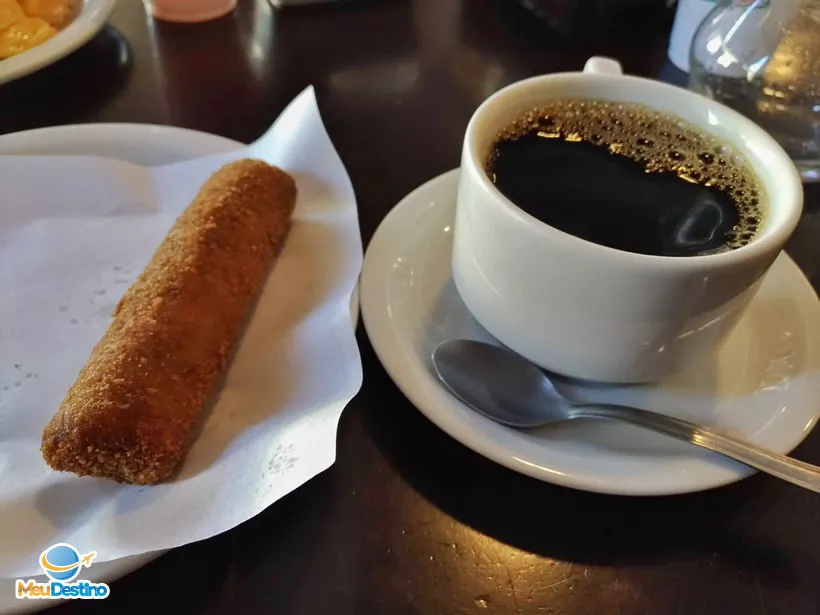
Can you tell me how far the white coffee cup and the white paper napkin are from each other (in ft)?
0.38

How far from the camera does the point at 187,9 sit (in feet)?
3.27

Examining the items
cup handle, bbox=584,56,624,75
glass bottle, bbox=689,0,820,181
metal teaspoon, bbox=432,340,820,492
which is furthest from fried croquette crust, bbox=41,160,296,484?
glass bottle, bbox=689,0,820,181

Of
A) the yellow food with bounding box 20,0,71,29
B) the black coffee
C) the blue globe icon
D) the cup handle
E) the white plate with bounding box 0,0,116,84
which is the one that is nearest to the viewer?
the blue globe icon

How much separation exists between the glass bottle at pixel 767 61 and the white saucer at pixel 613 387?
0.92 feet

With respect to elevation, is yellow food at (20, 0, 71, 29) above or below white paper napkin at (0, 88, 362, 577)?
above

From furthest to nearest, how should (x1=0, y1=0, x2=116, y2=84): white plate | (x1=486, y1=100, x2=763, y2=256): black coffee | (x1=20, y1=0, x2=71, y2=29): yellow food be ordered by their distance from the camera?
(x1=20, y1=0, x2=71, y2=29): yellow food < (x1=0, y1=0, x2=116, y2=84): white plate < (x1=486, y1=100, x2=763, y2=256): black coffee

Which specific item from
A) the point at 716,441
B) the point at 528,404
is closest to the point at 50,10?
the point at 528,404

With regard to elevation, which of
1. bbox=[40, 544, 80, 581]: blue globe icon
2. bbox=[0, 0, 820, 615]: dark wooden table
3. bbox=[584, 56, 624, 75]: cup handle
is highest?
bbox=[584, 56, 624, 75]: cup handle

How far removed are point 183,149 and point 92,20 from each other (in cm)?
28

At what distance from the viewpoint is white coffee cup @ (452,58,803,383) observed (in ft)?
1.40

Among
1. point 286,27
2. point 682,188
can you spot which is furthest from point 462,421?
point 286,27

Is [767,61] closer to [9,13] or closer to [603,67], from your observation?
[603,67]

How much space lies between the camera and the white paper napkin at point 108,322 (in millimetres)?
435

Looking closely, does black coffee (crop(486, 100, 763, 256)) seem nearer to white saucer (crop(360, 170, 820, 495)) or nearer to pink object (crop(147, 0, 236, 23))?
white saucer (crop(360, 170, 820, 495))
